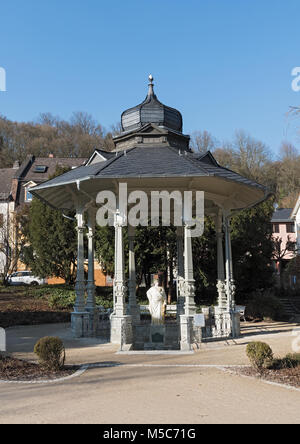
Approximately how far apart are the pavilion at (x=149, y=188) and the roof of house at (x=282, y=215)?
32174mm

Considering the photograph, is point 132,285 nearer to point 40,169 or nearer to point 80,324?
point 80,324

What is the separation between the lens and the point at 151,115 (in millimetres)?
15828

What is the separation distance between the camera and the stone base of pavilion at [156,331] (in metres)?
13.0

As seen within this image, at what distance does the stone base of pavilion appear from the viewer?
1295 cm

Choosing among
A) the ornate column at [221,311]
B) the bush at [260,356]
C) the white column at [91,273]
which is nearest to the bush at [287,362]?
the bush at [260,356]

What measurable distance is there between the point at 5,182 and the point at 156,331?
34692 millimetres

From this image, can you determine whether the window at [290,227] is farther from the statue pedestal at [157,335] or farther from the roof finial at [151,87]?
the statue pedestal at [157,335]

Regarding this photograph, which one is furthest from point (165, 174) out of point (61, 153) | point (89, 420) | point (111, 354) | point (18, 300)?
point (61, 153)

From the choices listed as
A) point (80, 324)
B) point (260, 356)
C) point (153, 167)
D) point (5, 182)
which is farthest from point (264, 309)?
point (5, 182)

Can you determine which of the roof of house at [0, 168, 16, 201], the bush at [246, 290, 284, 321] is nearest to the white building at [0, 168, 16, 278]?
the roof of house at [0, 168, 16, 201]

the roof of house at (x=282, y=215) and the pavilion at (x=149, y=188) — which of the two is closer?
the pavilion at (x=149, y=188)

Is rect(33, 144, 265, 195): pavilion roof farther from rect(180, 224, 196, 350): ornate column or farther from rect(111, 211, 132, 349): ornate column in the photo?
rect(180, 224, 196, 350): ornate column
